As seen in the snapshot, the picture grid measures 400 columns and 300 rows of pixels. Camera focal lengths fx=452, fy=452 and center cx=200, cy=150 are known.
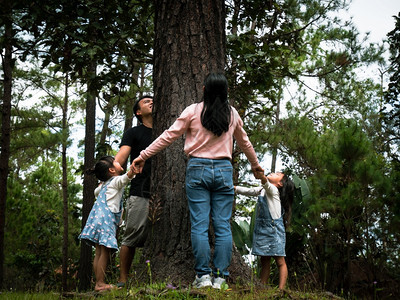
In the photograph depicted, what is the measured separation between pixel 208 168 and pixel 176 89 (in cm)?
98

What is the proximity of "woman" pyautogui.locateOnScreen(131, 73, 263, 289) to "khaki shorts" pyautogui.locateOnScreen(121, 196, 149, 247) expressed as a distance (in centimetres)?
72

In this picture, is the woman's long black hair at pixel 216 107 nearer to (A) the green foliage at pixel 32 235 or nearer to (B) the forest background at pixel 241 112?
(B) the forest background at pixel 241 112

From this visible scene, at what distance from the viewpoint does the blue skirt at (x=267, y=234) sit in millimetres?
5188

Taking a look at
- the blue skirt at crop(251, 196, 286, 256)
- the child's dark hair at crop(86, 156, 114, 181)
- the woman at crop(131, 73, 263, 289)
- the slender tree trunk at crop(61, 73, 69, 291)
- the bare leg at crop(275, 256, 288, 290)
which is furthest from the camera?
the slender tree trunk at crop(61, 73, 69, 291)

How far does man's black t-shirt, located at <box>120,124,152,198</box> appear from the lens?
442cm

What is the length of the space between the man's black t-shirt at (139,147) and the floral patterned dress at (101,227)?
293 millimetres

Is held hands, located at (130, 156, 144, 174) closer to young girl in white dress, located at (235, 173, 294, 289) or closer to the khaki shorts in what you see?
the khaki shorts

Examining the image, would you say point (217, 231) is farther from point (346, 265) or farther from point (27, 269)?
point (27, 269)

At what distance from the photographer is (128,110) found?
1122 cm

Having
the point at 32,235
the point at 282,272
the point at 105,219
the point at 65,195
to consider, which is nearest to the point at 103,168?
the point at 105,219

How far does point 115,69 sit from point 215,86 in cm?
271

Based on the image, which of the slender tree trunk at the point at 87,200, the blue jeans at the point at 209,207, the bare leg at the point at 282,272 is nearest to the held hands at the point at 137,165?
the blue jeans at the point at 209,207

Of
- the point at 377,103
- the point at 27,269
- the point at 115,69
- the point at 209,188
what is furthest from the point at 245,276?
the point at 377,103

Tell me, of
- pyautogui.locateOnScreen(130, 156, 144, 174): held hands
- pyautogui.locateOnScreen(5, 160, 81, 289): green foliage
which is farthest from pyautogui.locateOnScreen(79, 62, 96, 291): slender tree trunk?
pyautogui.locateOnScreen(130, 156, 144, 174): held hands
